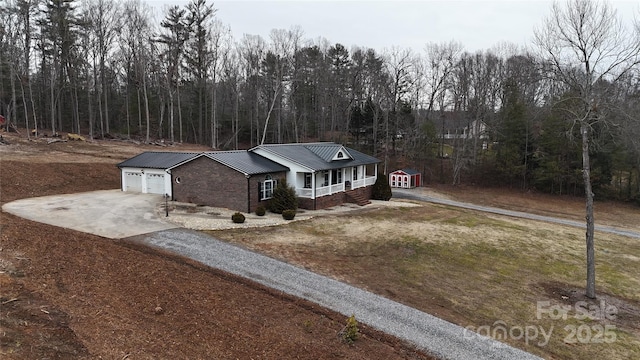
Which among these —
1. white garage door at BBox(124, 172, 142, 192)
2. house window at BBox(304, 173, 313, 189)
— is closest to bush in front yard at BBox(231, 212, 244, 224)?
house window at BBox(304, 173, 313, 189)

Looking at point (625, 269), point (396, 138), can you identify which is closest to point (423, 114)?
point (396, 138)

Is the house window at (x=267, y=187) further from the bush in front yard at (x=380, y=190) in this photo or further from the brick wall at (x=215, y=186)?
the bush in front yard at (x=380, y=190)

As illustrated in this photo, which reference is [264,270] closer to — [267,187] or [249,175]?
[249,175]

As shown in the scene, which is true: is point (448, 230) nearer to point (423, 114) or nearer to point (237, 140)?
point (423, 114)

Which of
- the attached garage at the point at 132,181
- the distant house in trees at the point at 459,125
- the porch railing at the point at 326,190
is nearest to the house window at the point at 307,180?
the porch railing at the point at 326,190

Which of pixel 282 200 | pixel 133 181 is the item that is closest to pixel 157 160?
pixel 133 181
